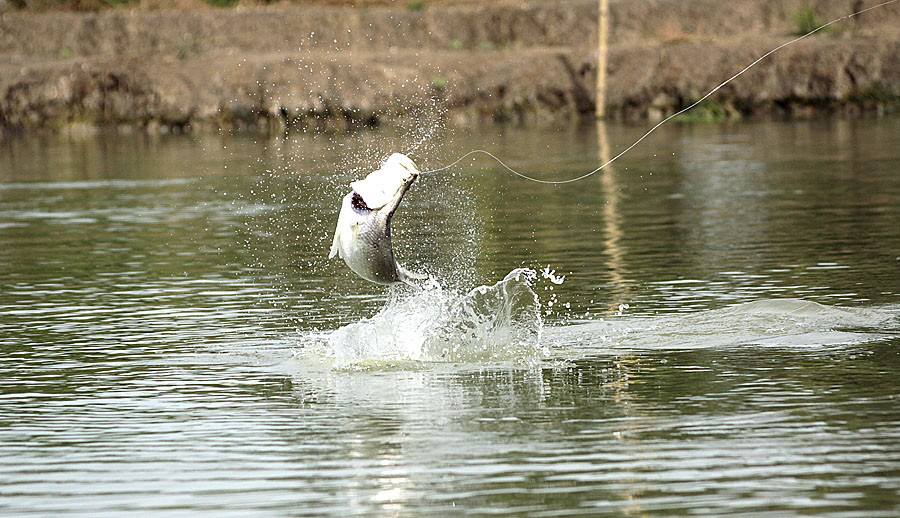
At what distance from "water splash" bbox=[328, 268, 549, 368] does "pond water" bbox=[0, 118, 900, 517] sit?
3 cm

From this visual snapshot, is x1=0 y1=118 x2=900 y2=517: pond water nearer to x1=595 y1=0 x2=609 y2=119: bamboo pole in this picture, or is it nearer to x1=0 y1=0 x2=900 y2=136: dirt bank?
x1=595 y1=0 x2=609 y2=119: bamboo pole

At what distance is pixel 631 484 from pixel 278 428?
2.51 metres

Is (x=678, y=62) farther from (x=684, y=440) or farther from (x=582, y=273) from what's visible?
(x=684, y=440)

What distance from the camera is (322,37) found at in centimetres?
5688

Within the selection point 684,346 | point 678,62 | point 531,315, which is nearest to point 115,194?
point 531,315

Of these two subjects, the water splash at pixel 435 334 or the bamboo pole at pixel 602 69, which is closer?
the water splash at pixel 435 334

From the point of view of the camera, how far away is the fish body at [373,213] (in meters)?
11.3

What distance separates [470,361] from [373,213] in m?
1.49

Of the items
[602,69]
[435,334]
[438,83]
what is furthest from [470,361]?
[438,83]

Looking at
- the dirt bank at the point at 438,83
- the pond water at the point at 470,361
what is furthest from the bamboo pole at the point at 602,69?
the pond water at the point at 470,361

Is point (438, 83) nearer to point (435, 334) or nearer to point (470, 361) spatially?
point (435, 334)

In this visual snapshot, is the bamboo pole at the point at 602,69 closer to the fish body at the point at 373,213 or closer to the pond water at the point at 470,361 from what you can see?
the pond water at the point at 470,361

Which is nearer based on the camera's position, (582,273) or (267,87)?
(582,273)

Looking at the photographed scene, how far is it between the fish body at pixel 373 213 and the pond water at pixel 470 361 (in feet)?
2.65
